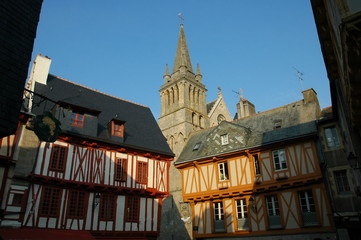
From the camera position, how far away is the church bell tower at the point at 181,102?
34.8 m

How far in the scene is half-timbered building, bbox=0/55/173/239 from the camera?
13062mm

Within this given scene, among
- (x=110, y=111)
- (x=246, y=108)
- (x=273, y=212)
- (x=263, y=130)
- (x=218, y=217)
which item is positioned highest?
(x=246, y=108)

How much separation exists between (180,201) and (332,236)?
1766 cm

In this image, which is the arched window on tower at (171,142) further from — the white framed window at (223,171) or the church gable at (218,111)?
the white framed window at (223,171)

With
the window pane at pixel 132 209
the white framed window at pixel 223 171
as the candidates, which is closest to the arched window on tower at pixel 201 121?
the white framed window at pixel 223 171

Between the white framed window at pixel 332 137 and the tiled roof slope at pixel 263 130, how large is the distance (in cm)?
Result: 62

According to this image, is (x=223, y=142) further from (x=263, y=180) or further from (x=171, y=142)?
(x=171, y=142)

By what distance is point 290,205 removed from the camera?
15.6 m

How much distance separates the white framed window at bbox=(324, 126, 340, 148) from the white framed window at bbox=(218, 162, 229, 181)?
5.89 m

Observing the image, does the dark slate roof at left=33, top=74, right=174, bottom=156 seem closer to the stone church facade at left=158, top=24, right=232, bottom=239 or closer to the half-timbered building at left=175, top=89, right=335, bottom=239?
the half-timbered building at left=175, top=89, right=335, bottom=239

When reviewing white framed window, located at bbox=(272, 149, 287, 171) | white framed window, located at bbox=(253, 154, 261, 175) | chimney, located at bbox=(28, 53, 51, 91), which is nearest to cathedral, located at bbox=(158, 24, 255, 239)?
white framed window, located at bbox=(253, 154, 261, 175)

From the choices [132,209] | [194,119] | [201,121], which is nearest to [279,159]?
[132,209]

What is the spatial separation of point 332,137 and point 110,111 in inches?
514

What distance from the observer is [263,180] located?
1667cm
